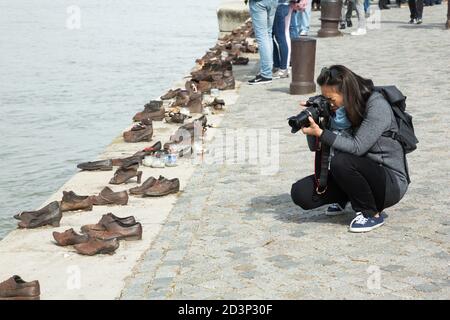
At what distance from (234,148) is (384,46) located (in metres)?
8.42

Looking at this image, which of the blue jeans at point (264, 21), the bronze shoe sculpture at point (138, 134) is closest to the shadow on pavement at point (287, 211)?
the bronze shoe sculpture at point (138, 134)

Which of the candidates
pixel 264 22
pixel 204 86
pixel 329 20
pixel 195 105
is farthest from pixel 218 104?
pixel 329 20

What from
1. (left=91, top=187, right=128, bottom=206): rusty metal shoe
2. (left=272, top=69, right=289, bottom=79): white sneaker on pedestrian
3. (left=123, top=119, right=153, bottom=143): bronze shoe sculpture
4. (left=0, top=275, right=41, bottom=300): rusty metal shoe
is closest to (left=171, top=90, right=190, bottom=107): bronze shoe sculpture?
(left=123, top=119, right=153, bottom=143): bronze shoe sculpture

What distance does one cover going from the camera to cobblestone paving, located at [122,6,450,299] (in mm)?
5516

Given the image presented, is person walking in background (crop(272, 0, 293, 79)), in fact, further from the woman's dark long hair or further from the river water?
the woman's dark long hair

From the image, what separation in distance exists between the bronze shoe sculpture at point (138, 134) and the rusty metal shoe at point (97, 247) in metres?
3.70

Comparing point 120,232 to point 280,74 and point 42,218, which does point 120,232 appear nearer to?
point 42,218

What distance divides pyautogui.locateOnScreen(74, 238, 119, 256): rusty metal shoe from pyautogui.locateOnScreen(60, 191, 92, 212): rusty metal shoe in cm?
104

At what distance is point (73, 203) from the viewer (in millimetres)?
7336

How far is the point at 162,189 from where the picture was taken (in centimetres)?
768

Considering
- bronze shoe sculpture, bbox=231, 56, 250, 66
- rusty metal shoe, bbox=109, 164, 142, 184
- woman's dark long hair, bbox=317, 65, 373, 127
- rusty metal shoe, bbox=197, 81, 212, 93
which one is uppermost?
woman's dark long hair, bbox=317, 65, 373, 127

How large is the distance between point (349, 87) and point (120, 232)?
178 cm
